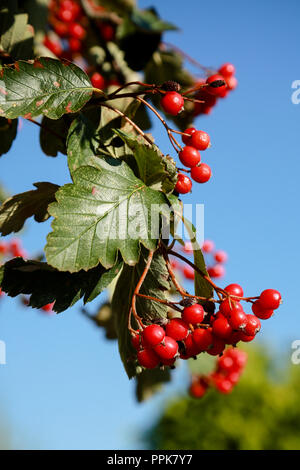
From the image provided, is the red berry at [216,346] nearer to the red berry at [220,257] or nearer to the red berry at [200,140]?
the red berry at [200,140]

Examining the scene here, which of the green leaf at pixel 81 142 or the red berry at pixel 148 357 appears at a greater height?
the green leaf at pixel 81 142

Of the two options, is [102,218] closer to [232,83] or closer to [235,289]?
[235,289]

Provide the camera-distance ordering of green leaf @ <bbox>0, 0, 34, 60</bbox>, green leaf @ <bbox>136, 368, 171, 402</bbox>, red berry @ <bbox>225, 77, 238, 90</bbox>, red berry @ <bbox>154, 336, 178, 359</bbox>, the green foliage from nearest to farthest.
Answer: red berry @ <bbox>154, 336, 178, 359</bbox> → green leaf @ <bbox>0, 0, 34, 60</bbox> → red berry @ <bbox>225, 77, 238, 90</bbox> → green leaf @ <bbox>136, 368, 171, 402</bbox> → the green foliage

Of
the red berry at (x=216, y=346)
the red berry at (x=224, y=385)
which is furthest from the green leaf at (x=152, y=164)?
the red berry at (x=224, y=385)

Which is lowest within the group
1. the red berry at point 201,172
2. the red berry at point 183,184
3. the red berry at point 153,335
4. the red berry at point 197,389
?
the red berry at point 197,389

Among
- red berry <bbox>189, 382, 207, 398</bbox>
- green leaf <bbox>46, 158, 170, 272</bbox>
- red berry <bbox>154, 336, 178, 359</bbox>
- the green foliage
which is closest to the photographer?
green leaf <bbox>46, 158, 170, 272</bbox>

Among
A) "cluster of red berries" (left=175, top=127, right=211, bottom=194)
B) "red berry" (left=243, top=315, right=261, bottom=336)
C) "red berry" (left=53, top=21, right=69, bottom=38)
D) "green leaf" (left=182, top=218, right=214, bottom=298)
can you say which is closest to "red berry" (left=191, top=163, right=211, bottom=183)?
"cluster of red berries" (left=175, top=127, right=211, bottom=194)

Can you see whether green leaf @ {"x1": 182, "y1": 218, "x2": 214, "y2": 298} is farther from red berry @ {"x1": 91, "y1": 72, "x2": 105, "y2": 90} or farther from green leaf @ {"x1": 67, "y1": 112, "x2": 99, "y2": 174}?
red berry @ {"x1": 91, "y1": 72, "x2": 105, "y2": 90}
